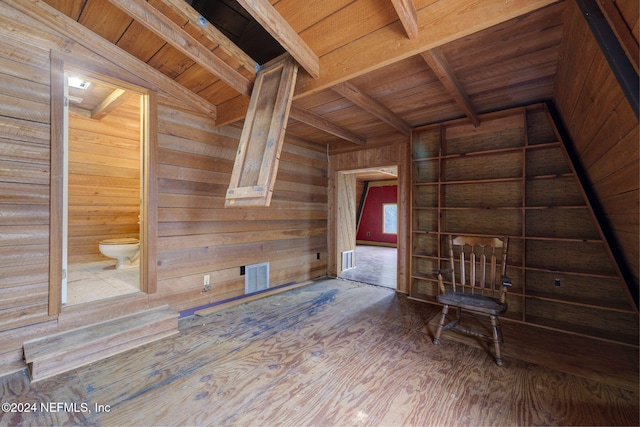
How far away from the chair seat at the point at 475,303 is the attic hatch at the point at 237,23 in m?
2.85

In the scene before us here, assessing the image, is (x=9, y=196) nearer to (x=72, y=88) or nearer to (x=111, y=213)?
(x=72, y=88)

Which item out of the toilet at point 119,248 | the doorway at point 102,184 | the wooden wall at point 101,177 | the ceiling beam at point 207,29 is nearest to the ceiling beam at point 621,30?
the ceiling beam at point 207,29

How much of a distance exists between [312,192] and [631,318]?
3.67 metres

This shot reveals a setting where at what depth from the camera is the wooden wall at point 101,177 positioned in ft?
11.5

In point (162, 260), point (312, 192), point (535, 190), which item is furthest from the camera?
point (312, 192)

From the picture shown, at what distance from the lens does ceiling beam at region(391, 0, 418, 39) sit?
53.0 inches

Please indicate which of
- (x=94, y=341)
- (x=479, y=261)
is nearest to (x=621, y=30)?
(x=479, y=261)

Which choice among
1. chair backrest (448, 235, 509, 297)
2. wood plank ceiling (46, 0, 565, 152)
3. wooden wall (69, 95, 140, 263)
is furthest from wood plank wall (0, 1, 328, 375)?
chair backrest (448, 235, 509, 297)

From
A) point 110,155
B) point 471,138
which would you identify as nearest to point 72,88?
point 110,155

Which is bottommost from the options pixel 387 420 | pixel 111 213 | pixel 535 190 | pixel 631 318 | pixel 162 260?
pixel 387 420

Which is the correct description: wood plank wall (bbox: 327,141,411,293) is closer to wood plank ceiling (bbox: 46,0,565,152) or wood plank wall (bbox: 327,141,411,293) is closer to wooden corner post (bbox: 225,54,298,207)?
wood plank ceiling (bbox: 46,0,565,152)

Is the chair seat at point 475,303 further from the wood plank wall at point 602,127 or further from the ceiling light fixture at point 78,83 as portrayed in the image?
the ceiling light fixture at point 78,83

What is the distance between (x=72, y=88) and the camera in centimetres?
292

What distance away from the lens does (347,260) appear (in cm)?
480
